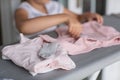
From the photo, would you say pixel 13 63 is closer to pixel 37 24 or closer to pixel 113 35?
pixel 37 24

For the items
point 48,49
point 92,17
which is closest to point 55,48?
point 48,49

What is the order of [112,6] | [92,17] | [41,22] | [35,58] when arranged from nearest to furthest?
1. [35,58]
2. [41,22]
3. [92,17]
4. [112,6]

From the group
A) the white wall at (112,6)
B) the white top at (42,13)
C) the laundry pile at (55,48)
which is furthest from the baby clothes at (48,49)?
the white wall at (112,6)

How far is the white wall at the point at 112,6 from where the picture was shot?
202cm

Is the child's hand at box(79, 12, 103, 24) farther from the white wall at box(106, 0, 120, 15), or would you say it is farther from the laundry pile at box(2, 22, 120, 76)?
the white wall at box(106, 0, 120, 15)

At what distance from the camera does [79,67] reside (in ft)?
2.56

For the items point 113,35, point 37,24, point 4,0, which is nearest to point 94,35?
point 113,35

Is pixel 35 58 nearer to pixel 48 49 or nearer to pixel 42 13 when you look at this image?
pixel 48 49

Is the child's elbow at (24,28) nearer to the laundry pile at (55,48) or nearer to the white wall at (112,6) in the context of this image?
the laundry pile at (55,48)

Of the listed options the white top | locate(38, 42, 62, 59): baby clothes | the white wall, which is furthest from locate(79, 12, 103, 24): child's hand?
the white wall

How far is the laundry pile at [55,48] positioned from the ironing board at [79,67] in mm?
15

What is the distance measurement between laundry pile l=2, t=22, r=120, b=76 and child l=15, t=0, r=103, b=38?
47 mm

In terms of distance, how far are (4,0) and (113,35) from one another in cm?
77

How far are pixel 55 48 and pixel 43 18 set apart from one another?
173 millimetres
